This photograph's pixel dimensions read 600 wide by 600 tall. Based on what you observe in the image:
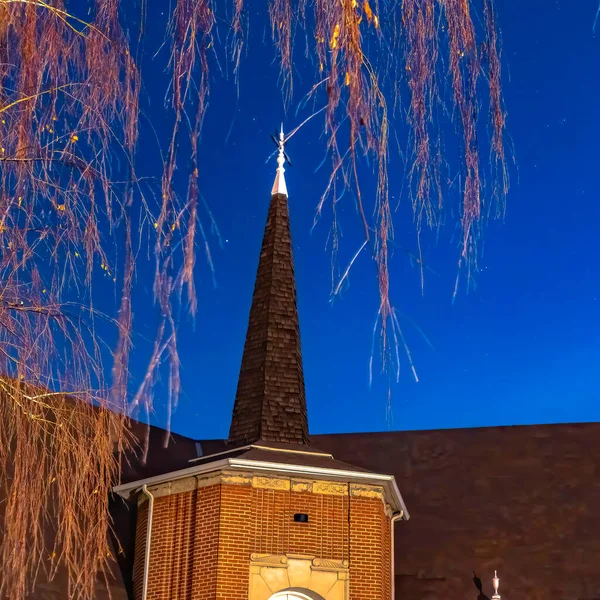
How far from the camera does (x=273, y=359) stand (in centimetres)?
2006

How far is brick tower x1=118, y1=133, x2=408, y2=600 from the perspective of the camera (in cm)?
1702

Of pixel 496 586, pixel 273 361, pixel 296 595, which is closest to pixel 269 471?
pixel 296 595

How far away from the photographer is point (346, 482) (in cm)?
1794

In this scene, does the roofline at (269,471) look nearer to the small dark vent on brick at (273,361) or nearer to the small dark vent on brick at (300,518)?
the small dark vent on brick at (300,518)

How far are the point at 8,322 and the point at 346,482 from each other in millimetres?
11834

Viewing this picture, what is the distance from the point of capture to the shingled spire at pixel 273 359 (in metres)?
19.2

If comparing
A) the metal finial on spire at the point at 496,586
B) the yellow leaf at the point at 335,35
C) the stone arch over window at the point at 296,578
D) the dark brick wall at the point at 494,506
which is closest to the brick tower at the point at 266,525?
the stone arch over window at the point at 296,578

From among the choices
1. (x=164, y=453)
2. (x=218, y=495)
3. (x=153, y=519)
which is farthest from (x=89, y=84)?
(x=164, y=453)

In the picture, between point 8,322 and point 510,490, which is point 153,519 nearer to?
point 510,490

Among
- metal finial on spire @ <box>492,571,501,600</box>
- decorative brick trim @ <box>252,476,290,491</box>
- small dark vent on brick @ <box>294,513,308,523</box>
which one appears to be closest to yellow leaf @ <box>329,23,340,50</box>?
decorative brick trim @ <box>252,476,290,491</box>

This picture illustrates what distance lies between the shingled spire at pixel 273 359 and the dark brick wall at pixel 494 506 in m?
3.81

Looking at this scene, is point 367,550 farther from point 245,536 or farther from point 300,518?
point 245,536

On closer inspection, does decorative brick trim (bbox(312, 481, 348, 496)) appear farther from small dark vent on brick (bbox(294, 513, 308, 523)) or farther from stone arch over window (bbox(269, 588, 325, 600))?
stone arch over window (bbox(269, 588, 325, 600))

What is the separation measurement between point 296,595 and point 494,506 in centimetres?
607
